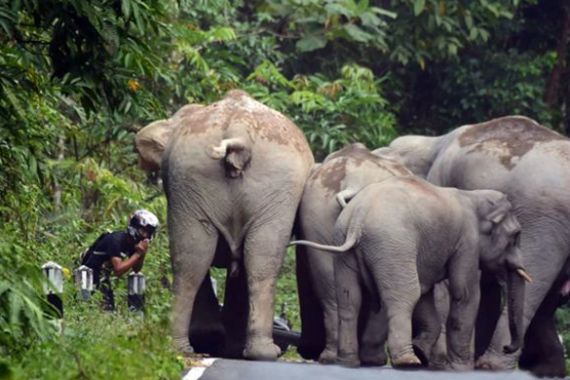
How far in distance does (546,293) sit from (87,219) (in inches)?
269

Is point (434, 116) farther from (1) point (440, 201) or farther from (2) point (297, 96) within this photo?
(1) point (440, 201)

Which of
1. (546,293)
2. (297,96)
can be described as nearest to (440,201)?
(546,293)

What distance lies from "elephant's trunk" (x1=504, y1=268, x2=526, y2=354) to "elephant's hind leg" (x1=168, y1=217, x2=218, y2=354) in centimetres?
217

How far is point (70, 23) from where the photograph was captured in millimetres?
13195

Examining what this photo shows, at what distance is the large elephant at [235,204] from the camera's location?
1666 cm

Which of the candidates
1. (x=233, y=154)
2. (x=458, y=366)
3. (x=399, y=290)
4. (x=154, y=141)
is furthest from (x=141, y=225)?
(x=458, y=366)

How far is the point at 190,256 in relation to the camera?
1683cm

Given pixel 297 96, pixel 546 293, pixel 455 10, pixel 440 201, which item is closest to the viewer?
pixel 440 201

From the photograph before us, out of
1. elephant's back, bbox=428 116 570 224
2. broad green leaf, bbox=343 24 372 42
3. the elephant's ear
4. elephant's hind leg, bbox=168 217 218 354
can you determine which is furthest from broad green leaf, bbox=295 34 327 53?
elephant's hind leg, bbox=168 217 218 354

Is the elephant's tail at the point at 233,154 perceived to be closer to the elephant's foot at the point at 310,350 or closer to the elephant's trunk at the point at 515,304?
the elephant's foot at the point at 310,350

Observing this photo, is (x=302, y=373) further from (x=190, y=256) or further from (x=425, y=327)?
(x=190, y=256)

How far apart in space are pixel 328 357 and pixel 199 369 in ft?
8.03

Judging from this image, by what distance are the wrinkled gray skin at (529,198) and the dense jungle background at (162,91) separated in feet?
7.91

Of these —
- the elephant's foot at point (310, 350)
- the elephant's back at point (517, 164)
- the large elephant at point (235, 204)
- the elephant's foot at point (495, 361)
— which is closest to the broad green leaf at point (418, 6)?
the elephant's back at point (517, 164)
